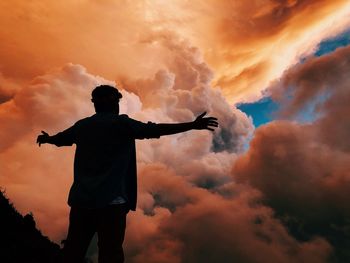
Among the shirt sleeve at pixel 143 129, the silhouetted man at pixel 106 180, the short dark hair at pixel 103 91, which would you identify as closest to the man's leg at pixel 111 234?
the silhouetted man at pixel 106 180

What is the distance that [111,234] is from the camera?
4.03m

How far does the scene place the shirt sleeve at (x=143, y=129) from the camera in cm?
426

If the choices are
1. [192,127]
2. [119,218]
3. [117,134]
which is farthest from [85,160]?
[192,127]

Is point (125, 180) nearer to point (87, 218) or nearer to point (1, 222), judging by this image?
point (87, 218)

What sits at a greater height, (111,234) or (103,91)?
(103,91)

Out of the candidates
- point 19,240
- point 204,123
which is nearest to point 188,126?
point 204,123

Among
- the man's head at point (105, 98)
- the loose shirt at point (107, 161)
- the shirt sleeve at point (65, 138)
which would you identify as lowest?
the loose shirt at point (107, 161)

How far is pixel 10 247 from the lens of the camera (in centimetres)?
849

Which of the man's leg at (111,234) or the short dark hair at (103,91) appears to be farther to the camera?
the short dark hair at (103,91)

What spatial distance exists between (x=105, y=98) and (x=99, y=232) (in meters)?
1.61

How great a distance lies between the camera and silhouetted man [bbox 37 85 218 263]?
4.08 m

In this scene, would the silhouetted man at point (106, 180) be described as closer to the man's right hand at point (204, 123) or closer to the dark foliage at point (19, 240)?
the man's right hand at point (204, 123)

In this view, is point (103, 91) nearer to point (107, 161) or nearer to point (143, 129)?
point (143, 129)

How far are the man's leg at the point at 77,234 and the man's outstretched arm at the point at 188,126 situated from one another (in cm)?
130
